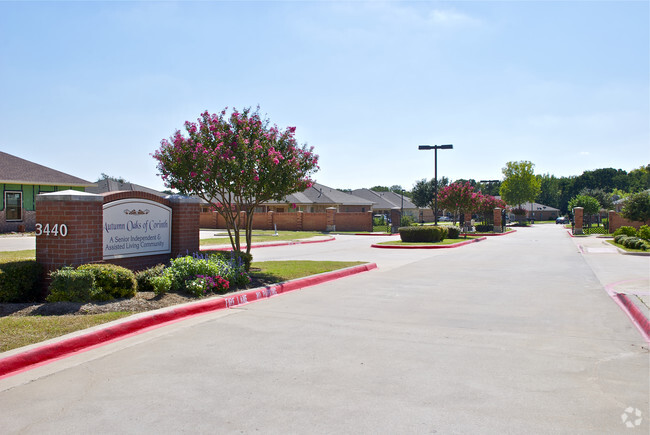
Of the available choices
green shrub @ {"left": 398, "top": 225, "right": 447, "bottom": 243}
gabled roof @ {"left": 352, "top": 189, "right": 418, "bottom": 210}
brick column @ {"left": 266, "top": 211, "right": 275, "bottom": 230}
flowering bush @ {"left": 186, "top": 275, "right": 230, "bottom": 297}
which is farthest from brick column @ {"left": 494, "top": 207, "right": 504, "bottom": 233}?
flowering bush @ {"left": 186, "top": 275, "right": 230, "bottom": 297}

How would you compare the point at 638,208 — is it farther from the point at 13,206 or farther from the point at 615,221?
the point at 13,206

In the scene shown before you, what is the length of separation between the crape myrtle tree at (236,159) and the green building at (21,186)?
21.0 meters

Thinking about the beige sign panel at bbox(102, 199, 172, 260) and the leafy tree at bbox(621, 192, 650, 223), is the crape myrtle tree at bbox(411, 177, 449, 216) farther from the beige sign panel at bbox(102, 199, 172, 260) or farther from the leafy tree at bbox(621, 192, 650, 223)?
the beige sign panel at bbox(102, 199, 172, 260)

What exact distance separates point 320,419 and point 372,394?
29.8 inches

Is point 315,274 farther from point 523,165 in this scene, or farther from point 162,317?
point 523,165

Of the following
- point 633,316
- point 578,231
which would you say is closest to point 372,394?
point 633,316

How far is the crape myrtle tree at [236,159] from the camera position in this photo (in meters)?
11.6

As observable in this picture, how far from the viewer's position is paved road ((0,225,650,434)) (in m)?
4.15

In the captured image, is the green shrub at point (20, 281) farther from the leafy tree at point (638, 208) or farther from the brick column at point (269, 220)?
the brick column at point (269, 220)

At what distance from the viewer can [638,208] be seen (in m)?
34.1

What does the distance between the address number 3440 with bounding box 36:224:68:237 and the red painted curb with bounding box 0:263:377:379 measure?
2412 mm

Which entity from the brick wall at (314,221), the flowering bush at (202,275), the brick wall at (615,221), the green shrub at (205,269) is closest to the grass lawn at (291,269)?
the green shrub at (205,269)

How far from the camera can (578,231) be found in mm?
42750

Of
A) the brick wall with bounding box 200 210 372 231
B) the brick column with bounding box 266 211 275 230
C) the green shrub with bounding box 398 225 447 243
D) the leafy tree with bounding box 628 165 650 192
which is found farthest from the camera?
the leafy tree with bounding box 628 165 650 192
